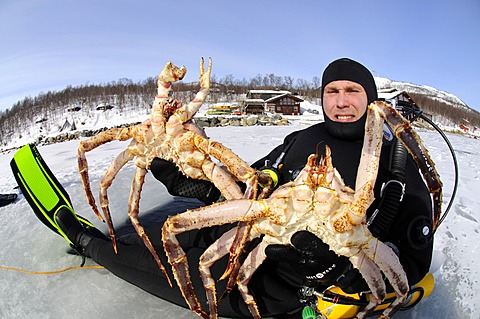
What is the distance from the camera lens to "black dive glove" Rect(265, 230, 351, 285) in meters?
1.46

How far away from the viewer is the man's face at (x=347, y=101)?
2.17 meters

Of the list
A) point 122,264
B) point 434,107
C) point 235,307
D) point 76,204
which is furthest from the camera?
point 434,107

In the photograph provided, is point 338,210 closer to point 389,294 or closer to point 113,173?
point 389,294

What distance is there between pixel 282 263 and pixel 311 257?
1.83 feet

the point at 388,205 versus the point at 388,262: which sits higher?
the point at 388,205

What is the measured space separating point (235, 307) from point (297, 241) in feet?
2.85

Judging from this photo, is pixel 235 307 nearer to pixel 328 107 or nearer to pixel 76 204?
pixel 328 107

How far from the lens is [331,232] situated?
1.37 meters

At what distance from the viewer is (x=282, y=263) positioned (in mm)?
2066

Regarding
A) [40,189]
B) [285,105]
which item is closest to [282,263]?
[40,189]

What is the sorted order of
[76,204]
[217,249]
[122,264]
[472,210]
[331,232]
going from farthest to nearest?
[76,204]
[472,210]
[122,264]
[217,249]
[331,232]

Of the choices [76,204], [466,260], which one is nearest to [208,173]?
[466,260]

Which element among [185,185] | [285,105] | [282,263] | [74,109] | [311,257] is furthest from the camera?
[74,109]

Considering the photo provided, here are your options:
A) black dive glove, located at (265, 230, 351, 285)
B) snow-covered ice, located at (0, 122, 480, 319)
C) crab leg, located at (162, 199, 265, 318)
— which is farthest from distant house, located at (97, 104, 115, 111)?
black dive glove, located at (265, 230, 351, 285)
